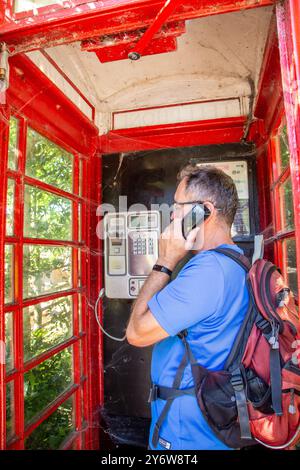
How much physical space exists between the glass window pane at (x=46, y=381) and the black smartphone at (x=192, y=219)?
107 centimetres

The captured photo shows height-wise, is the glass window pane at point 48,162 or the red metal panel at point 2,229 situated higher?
the glass window pane at point 48,162

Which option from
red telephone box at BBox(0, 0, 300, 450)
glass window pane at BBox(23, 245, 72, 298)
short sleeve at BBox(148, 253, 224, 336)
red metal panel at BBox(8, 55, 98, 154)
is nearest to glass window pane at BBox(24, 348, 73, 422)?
red telephone box at BBox(0, 0, 300, 450)

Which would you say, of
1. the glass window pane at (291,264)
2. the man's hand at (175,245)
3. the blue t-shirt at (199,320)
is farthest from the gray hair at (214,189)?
the glass window pane at (291,264)

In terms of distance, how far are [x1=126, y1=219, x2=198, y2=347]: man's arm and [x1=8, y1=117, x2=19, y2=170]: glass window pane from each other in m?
0.78

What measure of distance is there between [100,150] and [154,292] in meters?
1.37

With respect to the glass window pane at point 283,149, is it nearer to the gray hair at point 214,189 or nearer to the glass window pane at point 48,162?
the gray hair at point 214,189

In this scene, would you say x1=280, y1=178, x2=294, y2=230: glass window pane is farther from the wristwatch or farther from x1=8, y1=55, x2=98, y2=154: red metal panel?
x1=8, y1=55, x2=98, y2=154: red metal panel

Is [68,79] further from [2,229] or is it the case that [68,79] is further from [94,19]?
[2,229]

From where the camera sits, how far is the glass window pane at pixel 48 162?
5.08 ft

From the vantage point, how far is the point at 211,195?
Answer: 1229mm

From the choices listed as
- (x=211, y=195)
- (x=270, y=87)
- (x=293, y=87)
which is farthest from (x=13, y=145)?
(x=270, y=87)

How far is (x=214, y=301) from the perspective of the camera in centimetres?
98

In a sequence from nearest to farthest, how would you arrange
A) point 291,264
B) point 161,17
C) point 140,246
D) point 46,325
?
point 161,17
point 291,264
point 46,325
point 140,246
